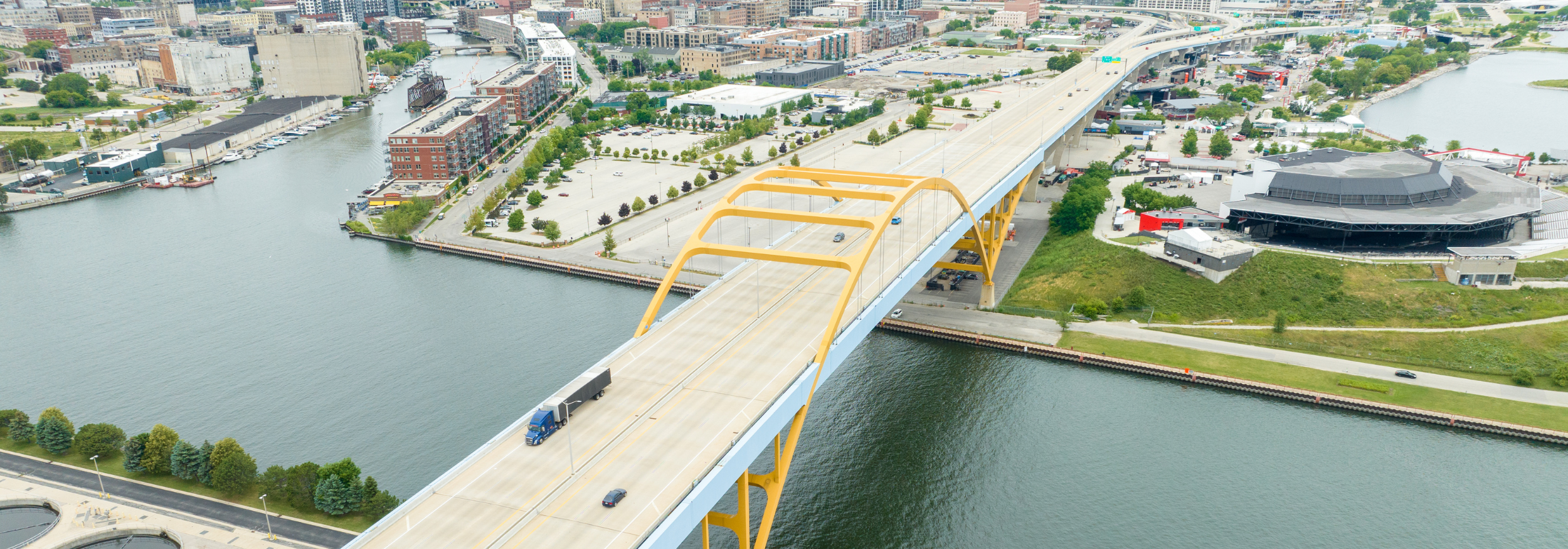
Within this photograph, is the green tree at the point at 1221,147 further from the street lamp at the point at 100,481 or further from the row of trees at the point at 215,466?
the street lamp at the point at 100,481

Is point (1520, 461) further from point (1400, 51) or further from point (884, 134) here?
point (1400, 51)

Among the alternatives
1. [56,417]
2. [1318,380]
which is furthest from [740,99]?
[56,417]

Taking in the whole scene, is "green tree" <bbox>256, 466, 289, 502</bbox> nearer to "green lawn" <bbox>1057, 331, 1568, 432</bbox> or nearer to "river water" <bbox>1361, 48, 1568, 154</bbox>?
"green lawn" <bbox>1057, 331, 1568, 432</bbox>

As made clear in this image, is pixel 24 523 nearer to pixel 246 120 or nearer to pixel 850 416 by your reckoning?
pixel 850 416

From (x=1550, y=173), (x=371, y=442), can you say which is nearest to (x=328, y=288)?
(x=371, y=442)

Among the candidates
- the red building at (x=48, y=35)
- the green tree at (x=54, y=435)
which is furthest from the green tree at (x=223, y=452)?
the red building at (x=48, y=35)

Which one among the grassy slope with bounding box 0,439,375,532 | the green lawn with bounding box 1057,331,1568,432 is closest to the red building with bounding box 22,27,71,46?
the grassy slope with bounding box 0,439,375,532
